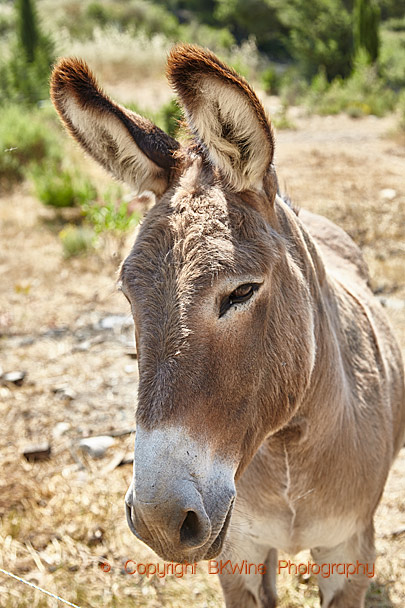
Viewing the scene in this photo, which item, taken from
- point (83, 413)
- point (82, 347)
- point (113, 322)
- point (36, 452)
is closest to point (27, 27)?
point (113, 322)

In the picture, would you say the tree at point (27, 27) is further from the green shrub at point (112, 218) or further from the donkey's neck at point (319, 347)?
the donkey's neck at point (319, 347)

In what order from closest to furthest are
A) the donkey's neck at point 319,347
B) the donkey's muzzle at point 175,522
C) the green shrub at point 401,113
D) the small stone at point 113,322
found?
the donkey's muzzle at point 175,522 < the donkey's neck at point 319,347 < the small stone at point 113,322 < the green shrub at point 401,113

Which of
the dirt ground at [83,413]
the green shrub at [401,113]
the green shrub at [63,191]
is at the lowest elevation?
the dirt ground at [83,413]

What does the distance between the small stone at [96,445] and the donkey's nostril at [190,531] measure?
2604 millimetres

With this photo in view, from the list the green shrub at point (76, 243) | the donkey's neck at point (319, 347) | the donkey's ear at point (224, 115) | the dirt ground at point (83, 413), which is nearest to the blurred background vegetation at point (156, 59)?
the green shrub at point (76, 243)

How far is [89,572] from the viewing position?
3.07 m

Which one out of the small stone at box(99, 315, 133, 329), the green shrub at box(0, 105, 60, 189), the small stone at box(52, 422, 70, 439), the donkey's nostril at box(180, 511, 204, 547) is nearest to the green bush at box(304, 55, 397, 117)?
the green shrub at box(0, 105, 60, 189)

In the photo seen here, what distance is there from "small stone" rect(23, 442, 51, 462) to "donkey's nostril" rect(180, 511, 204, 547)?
8.80 ft

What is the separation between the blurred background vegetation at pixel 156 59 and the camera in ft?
29.7

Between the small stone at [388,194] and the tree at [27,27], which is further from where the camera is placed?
the tree at [27,27]

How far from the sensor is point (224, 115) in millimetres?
1604

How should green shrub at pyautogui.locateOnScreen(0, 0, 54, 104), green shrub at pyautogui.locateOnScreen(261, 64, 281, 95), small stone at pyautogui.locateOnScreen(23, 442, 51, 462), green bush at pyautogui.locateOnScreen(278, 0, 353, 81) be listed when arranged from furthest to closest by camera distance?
green bush at pyautogui.locateOnScreen(278, 0, 353, 81)
green shrub at pyautogui.locateOnScreen(261, 64, 281, 95)
green shrub at pyautogui.locateOnScreen(0, 0, 54, 104)
small stone at pyautogui.locateOnScreen(23, 442, 51, 462)

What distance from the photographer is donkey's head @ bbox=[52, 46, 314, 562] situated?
1393 mm

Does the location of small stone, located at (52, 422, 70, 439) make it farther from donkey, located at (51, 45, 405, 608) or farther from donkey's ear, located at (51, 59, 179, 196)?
donkey's ear, located at (51, 59, 179, 196)
